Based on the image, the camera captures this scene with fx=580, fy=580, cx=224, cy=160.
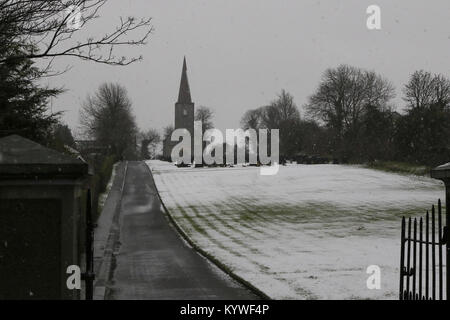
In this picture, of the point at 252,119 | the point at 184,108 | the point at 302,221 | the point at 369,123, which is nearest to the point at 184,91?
the point at 184,108

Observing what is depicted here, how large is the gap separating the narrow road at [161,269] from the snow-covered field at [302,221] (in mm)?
718

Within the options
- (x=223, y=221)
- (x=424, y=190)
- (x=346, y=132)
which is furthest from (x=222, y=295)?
(x=346, y=132)

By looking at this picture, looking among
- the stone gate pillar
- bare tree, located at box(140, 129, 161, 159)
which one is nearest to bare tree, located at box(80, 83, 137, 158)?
bare tree, located at box(140, 129, 161, 159)

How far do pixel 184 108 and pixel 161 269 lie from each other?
4715 inches

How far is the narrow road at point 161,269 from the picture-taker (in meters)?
12.4

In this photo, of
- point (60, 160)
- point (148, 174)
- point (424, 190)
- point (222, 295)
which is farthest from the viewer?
point (148, 174)

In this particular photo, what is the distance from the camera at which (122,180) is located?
49469 millimetres

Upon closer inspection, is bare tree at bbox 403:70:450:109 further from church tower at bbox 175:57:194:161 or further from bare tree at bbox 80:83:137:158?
church tower at bbox 175:57:194:161

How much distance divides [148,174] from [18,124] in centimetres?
3780

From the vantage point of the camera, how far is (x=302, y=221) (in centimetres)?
2806

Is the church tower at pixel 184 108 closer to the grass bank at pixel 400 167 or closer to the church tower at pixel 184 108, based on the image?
the church tower at pixel 184 108

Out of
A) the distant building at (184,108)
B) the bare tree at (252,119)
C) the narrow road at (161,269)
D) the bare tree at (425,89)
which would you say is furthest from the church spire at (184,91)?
the narrow road at (161,269)

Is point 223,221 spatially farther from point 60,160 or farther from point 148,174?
point 148,174

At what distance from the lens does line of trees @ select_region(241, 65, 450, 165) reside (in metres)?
59.1
